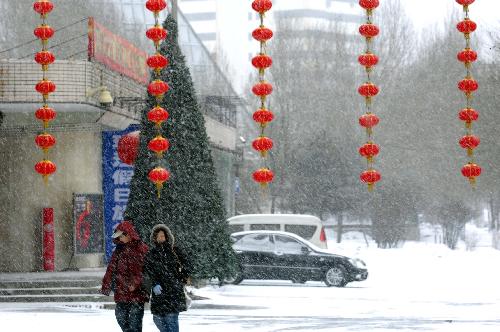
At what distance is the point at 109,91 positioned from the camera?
28.9 metres

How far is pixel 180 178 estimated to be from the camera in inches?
859

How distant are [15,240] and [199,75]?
37.4m

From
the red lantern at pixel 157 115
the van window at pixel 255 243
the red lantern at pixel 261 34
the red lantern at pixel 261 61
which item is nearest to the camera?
the red lantern at pixel 261 34

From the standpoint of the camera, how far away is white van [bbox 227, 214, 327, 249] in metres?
39.2

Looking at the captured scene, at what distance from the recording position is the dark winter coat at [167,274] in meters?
11.6

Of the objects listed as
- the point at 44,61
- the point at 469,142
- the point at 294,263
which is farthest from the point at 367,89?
the point at 294,263

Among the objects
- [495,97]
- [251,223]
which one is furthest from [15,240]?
[495,97]

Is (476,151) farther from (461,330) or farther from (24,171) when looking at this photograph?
(461,330)

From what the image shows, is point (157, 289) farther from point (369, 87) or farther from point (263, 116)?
point (369, 87)

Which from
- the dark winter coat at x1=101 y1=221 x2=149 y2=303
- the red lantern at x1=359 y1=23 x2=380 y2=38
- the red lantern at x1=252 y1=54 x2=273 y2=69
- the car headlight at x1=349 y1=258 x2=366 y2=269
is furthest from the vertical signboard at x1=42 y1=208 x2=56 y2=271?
the red lantern at x1=359 y1=23 x2=380 y2=38

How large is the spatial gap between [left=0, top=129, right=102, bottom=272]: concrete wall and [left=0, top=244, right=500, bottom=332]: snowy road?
458 cm

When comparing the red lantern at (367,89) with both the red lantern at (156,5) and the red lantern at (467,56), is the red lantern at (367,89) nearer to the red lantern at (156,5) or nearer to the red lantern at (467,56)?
the red lantern at (467,56)

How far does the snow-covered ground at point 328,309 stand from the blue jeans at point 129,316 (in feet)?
16.9

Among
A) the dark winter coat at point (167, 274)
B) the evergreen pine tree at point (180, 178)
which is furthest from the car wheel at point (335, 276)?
the dark winter coat at point (167, 274)
